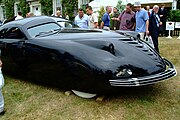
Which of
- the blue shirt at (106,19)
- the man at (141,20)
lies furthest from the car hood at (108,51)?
the blue shirt at (106,19)

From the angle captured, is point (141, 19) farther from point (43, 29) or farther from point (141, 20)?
point (43, 29)

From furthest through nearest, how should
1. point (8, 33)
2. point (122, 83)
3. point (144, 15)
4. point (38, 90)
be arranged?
point (144, 15), point (8, 33), point (38, 90), point (122, 83)

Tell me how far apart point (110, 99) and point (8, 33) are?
270 centimetres

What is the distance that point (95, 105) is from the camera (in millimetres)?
4035

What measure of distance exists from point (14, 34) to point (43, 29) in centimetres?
65

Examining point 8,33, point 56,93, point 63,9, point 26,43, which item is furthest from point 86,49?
point 63,9

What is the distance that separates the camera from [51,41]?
4516mm

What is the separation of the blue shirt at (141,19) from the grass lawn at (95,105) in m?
2.83

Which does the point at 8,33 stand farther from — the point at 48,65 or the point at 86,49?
the point at 86,49

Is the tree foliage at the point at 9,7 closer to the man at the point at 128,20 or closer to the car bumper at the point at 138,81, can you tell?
the man at the point at 128,20

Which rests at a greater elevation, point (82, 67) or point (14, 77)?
point (82, 67)

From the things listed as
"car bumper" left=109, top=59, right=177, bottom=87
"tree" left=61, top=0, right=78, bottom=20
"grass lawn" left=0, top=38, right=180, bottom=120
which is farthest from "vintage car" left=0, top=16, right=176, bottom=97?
"tree" left=61, top=0, right=78, bottom=20

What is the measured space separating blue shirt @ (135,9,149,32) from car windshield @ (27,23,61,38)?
115 inches

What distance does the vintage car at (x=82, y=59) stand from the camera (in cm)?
382
